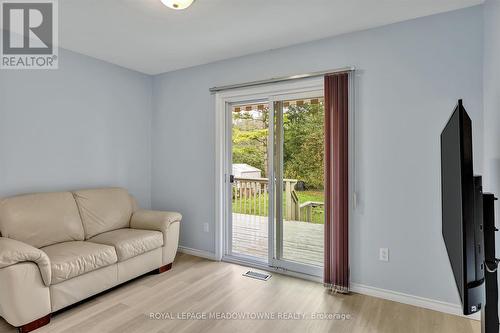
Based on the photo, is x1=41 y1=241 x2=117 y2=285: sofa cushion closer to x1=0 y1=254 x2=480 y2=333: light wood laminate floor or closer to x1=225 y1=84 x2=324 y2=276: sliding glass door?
x1=0 y1=254 x2=480 y2=333: light wood laminate floor

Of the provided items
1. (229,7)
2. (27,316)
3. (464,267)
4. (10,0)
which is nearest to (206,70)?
(229,7)

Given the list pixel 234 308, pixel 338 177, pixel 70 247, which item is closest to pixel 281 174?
pixel 338 177

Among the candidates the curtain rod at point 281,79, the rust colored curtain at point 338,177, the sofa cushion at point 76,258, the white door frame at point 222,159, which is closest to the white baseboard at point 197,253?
the white door frame at point 222,159

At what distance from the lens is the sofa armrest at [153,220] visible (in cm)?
316

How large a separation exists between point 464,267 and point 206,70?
10.8 ft

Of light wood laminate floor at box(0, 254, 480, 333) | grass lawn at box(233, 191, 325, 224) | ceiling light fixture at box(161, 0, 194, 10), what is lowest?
light wood laminate floor at box(0, 254, 480, 333)

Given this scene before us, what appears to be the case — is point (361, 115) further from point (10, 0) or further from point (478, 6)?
point (10, 0)

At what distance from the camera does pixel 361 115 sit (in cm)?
266

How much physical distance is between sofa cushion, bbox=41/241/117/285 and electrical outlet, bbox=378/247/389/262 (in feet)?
7.93

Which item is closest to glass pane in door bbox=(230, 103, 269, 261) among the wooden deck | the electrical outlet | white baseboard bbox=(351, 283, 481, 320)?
the wooden deck

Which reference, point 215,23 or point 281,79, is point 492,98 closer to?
point 281,79

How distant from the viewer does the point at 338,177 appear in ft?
8.77

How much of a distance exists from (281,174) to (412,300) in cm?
166

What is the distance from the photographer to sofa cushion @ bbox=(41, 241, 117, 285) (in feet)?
7.21
